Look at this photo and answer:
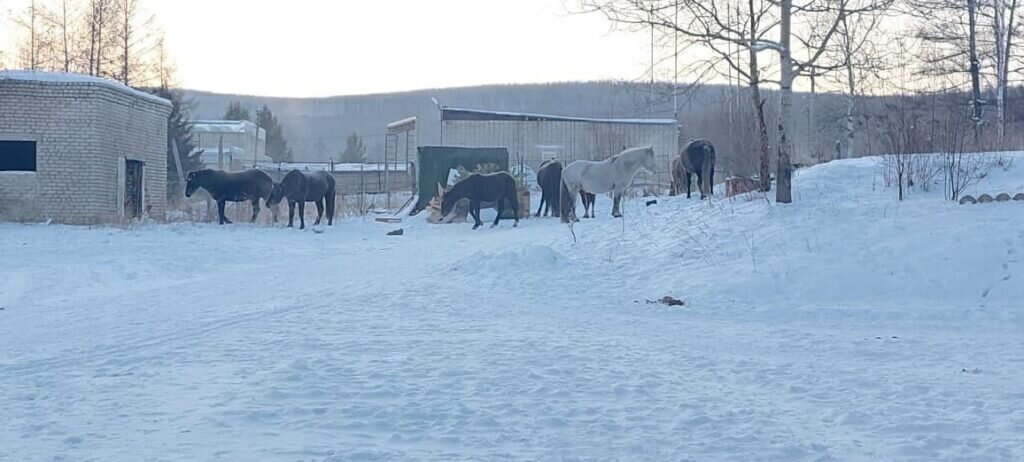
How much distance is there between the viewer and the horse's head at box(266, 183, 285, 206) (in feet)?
88.5

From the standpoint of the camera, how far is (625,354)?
808 centimetres

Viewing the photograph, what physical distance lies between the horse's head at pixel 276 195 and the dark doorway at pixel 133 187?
4.29 metres

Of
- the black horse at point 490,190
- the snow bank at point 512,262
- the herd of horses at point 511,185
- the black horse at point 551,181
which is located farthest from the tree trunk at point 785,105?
the black horse at point 551,181

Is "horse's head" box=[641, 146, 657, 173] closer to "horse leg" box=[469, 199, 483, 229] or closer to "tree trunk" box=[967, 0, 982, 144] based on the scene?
"horse leg" box=[469, 199, 483, 229]

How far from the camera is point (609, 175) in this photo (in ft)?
78.3

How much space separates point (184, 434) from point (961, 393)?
4.81 metres

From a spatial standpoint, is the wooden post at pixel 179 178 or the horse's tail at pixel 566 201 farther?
the wooden post at pixel 179 178

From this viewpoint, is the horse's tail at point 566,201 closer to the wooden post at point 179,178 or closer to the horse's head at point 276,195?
the horse's head at point 276,195

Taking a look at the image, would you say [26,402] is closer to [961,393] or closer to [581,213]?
[961,393]

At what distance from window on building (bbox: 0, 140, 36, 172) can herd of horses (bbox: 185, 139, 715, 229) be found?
4.06m

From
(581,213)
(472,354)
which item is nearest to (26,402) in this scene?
(472,354)

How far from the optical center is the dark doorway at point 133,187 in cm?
2927

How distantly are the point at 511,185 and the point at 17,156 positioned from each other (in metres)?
13.2

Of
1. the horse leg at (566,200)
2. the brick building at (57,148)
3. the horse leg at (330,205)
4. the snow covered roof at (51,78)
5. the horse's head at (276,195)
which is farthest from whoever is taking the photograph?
the horse leg at (330,205)
